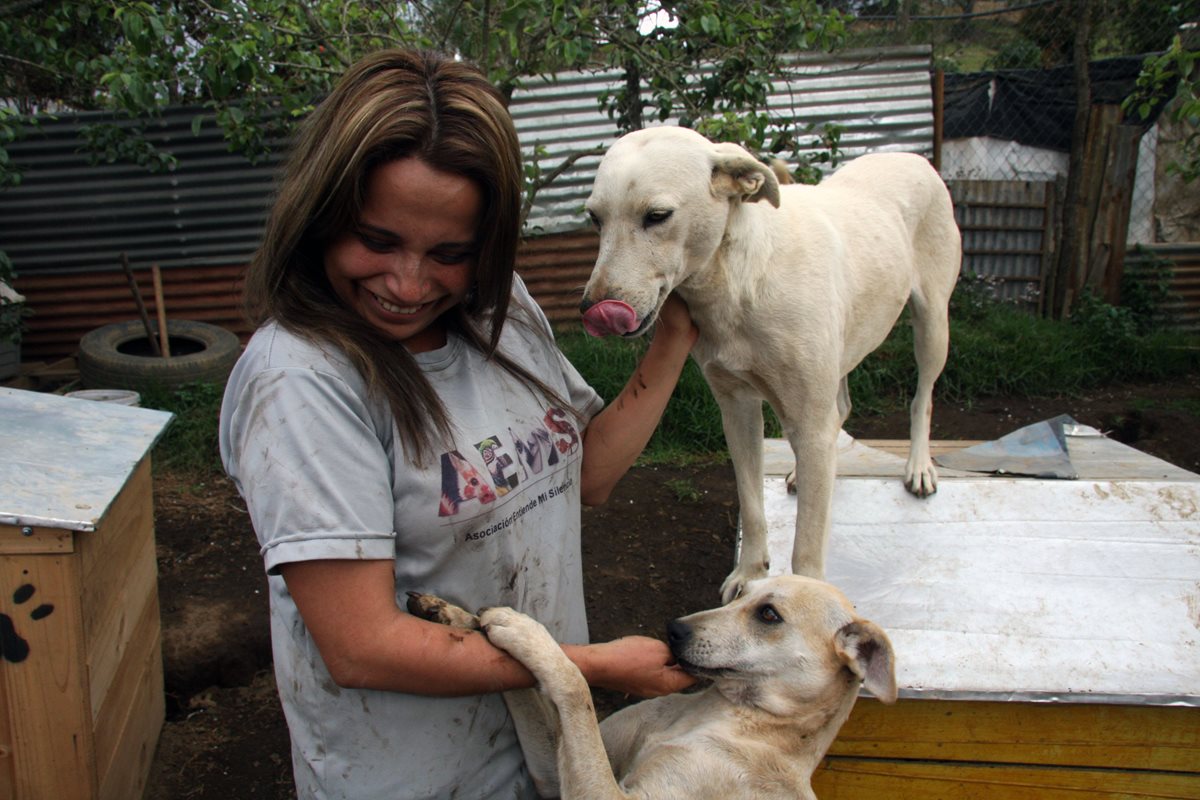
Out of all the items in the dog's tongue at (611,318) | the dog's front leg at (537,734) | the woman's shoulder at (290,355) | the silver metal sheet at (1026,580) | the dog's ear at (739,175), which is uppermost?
the dog's ear at (739,175)

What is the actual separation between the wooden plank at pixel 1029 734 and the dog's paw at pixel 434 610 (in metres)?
1.32

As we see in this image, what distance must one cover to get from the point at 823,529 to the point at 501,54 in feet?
11.0

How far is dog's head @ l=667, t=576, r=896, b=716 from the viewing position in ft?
6.75

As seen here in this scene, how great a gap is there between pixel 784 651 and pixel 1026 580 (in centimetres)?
125

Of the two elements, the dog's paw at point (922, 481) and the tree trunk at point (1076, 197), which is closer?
the dog's paw at point (922, 481)

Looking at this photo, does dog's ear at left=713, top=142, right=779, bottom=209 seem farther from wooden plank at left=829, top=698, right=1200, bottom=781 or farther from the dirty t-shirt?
wooden plank at left=829, top=698, right=1200, bottom=781

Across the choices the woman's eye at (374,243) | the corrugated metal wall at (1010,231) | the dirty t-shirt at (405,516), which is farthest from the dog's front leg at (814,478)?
the corrugated metal wall at (1010,231)

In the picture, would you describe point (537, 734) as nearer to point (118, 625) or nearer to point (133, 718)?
point (118, 625)

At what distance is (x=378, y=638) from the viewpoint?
1.39m

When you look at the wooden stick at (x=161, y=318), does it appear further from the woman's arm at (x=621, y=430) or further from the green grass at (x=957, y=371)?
the woman's arm at (x=621, y=430)

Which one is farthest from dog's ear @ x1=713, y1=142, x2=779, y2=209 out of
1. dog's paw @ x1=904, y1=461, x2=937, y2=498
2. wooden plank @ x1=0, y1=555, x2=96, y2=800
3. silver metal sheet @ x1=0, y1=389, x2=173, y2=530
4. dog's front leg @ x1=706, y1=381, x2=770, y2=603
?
wooden plank @ x1=0, y1=555, x2=96, y2=800

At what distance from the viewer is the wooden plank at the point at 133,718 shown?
247 cm

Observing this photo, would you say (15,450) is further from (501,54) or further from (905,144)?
(905,144)

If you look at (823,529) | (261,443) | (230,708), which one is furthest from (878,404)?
(261,443)
